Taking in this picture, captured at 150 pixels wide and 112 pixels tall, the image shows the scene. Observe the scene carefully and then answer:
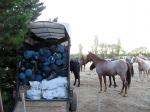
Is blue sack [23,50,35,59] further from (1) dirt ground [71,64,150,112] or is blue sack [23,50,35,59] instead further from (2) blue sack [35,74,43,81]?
(1) dirt ground [71,64,150,112]

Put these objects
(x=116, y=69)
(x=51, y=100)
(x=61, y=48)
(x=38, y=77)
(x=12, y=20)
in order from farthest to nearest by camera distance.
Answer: (x=116, y=69) < (x=61, y=48) < (x=38, y=77) < (x=51, y=100) < (x=12, y=20)

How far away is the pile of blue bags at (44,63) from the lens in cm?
1264

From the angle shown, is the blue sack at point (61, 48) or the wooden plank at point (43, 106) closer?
the wooden plank at point (43, 106)

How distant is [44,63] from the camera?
12.8 metres

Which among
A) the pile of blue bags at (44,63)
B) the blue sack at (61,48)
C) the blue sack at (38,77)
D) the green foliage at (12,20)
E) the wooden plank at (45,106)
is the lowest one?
the wooden plank at (45,106)

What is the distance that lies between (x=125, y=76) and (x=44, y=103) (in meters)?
7.97

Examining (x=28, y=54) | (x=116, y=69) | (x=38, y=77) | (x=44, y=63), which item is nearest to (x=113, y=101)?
(x=116, y=69)

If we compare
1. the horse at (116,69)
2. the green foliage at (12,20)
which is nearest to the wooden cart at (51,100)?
the green foliage at (12,20)

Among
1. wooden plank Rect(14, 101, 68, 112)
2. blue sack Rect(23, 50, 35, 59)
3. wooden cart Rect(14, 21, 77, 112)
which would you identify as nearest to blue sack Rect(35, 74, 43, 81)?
wooden cart Rect(14, 21, 77, 112)

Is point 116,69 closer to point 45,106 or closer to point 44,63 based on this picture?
point 44,63

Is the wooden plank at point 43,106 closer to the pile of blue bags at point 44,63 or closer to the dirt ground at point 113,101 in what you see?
the pile of blue bags at point 44,63

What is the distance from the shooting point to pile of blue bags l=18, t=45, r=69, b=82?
12642 mm

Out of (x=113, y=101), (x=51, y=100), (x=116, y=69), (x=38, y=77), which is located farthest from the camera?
(x=116, y=69)

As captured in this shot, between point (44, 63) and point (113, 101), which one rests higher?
point (44, 63)
